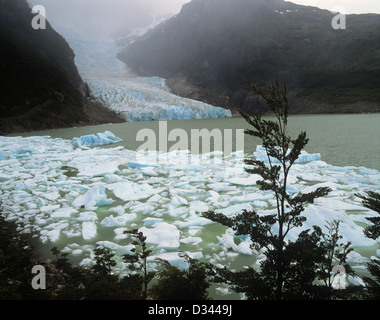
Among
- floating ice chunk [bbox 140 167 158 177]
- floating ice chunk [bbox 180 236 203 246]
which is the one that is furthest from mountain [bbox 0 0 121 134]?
floating ice chunk [bbox 180 236 203 246]

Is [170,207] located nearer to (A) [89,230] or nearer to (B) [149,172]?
(A) [89,230]

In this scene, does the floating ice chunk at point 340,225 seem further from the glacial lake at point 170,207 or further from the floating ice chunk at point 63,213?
the floating ice chunk at point 63,213

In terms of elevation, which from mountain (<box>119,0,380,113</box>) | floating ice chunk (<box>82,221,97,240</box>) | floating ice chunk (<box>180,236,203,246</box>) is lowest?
floating ice chunk (<box>180,236,203,246</box>)

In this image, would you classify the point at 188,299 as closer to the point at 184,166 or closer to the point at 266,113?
the point at 184,166

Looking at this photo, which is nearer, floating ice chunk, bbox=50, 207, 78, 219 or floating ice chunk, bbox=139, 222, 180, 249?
floating ice chunk, bbox=139, 222, 180, 249

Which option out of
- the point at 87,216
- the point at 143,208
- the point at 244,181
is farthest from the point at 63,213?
the point at 244,181

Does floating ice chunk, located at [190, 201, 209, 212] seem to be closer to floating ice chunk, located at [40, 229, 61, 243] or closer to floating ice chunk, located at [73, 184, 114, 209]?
floating ice chunk, located at [73, 184, 114, 209]

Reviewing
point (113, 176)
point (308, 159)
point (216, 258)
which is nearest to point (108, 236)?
point (216, 258)
